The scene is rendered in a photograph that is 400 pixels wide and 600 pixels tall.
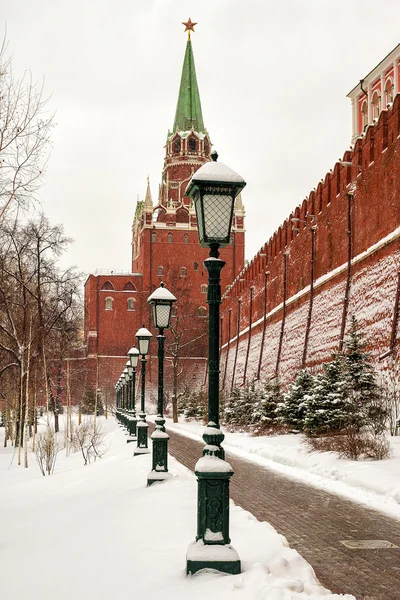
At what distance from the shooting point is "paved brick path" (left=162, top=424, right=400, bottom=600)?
16.6 feet

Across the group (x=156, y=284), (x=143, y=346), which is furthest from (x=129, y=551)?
(x=156, y=284)

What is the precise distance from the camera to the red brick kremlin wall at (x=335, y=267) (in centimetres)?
1861

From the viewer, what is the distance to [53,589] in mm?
5020

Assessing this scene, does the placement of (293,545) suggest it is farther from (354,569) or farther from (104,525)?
(104,525)

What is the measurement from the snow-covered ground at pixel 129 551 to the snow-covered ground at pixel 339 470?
7.79 feet

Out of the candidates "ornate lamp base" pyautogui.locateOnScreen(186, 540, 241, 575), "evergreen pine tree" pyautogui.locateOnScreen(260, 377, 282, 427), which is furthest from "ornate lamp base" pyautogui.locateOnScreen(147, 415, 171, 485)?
"evergreen pine tree" pyautogui.locateOnScreen(260, 377, 282, 427)

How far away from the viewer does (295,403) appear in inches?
760

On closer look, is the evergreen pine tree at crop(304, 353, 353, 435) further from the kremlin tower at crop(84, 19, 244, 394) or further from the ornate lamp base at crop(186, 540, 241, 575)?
the kremlin tower at crop(84, 19, 244, 394)

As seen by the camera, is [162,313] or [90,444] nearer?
[162,313]

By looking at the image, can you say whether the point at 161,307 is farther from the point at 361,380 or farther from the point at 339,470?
the point at 361,380

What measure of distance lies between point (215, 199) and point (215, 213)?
0.37ft

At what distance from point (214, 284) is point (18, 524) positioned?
14.8ft

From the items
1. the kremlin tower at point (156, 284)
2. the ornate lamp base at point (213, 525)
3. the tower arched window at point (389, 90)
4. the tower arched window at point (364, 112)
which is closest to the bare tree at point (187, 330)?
the kremlin tower at point (156, 284)

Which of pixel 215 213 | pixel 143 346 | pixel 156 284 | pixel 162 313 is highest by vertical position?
pixel 156 284
